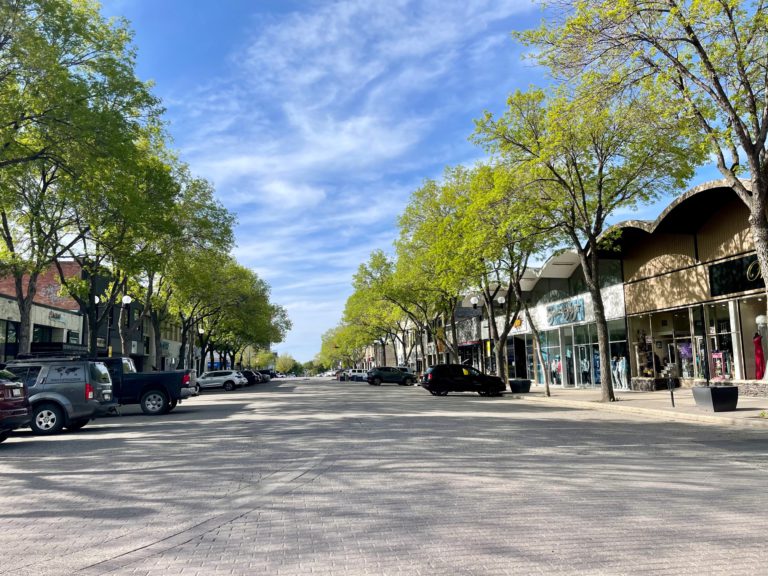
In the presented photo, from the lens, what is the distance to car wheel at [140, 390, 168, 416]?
70.4ft

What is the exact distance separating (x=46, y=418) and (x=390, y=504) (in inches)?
479

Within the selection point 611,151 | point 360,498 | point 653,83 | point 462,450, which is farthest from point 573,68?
point 360,498

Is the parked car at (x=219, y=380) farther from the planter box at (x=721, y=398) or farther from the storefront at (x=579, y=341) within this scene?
the planter box at (x=721, y=398)

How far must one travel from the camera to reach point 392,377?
53.2 meters

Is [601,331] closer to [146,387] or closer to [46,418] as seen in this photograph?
[146,387]

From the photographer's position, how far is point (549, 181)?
24.0 meters

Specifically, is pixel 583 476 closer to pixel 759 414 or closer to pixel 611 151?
pixel 759 414

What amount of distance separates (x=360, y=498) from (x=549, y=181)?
62.8 feet

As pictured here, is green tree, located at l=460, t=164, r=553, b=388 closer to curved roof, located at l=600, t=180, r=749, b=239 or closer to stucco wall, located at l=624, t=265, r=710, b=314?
curved roof, located at l=600, t=180, r=749, b=239

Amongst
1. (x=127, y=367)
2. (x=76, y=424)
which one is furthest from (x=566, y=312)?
(x=76, y=424)

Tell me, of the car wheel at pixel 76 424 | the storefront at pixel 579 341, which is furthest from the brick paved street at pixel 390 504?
the storefront at pixel 579 341

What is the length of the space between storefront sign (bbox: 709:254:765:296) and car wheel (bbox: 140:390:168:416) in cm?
2131

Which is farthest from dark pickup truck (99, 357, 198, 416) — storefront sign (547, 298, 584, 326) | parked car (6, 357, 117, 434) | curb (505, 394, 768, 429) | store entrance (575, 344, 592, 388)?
store entrance (575, 344, 592, 388)

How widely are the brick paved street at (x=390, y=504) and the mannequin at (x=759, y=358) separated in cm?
1203
